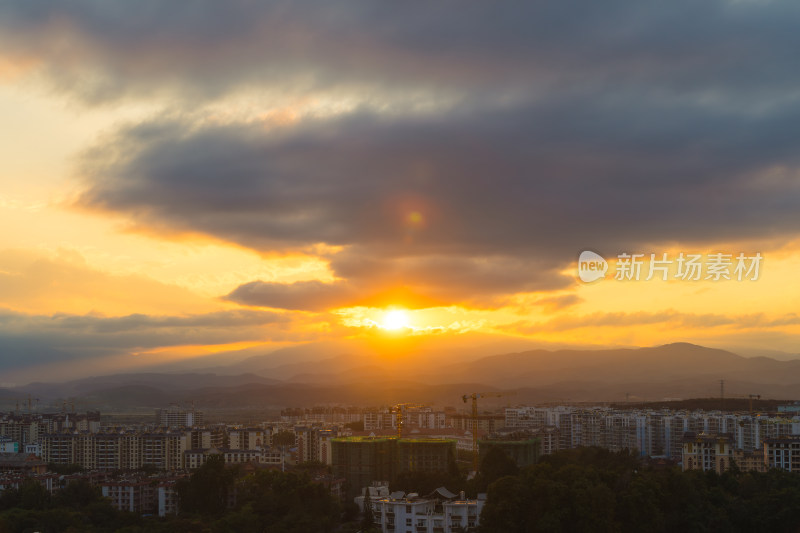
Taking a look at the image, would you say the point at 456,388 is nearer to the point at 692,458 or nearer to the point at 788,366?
the point at 788,366

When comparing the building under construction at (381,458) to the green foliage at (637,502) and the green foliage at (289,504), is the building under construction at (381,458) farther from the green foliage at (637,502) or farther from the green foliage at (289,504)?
the green foliage at (637,502)

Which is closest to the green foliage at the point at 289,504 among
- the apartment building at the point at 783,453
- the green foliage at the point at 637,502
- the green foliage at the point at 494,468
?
the green foliage at the point at 494,468

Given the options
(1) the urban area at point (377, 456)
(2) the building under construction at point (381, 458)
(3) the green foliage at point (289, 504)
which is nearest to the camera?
(3) the green foliage at point (289, 504)

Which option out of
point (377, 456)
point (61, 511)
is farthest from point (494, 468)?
point (61, 511)

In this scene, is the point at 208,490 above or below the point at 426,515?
above

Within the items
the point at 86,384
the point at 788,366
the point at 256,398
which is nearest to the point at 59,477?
the point at 256,398

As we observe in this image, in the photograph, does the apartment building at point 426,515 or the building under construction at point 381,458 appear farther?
the building under construction at point 381,458

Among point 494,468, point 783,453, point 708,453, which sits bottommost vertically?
point 708,453

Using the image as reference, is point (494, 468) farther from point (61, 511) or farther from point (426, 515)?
point (61, 511)

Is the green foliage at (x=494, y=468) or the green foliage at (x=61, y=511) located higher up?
the green foliage at (x=494, y=468)
